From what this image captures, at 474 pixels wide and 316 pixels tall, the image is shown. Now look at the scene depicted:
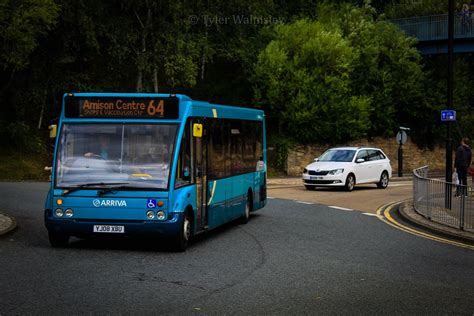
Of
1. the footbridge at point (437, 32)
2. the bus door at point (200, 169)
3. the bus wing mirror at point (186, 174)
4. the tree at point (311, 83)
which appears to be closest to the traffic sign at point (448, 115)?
the bus door at point (200, 169)

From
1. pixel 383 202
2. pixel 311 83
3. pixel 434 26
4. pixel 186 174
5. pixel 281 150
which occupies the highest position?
pixel 434 26

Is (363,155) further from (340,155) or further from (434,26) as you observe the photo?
(434,26)

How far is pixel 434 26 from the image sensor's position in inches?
2083

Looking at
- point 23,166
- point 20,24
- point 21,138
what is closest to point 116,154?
point 20,24

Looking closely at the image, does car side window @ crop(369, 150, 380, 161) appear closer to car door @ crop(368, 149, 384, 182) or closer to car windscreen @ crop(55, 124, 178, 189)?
car door @ crop(368, 149, 384, 182)

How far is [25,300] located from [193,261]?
3.81 meters

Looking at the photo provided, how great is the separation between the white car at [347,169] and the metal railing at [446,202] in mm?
9241

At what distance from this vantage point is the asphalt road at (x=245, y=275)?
8773 mm

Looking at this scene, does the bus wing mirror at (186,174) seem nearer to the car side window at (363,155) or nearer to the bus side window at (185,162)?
the bus side window at (185,162)

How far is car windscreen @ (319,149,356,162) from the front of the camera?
3170 centimetres

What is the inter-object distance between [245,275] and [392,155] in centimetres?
4131

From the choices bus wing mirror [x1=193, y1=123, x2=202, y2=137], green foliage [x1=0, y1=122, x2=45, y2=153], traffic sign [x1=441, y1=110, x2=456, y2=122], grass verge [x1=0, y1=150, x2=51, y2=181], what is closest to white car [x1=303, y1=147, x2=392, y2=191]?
traffic sign [x1=441, y1=110, x2=456, y2=122]

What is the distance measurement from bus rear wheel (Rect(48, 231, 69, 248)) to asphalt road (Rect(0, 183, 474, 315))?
21cm

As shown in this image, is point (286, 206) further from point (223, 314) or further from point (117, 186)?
point (223, 314)
